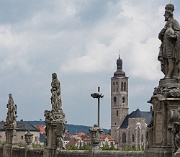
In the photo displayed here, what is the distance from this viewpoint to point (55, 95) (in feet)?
83.6

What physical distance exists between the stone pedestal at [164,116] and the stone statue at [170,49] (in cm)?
35

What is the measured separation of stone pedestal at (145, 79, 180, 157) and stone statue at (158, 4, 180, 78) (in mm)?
355

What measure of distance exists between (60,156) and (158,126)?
28.4 feet

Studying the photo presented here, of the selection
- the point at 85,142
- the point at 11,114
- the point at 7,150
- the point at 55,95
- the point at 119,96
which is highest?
the point at 119,96

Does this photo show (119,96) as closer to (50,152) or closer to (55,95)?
(55,95)

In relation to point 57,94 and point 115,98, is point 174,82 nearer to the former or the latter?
point 57,94

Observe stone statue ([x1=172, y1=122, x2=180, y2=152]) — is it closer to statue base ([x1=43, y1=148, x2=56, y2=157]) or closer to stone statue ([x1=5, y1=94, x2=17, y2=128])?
statue base ([x1=43, y1=148, x2=56, y2=157])

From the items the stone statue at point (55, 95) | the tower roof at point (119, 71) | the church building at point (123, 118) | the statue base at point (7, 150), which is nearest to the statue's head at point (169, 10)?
the stone statue at point (55, 95)

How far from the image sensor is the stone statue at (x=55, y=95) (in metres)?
25.5

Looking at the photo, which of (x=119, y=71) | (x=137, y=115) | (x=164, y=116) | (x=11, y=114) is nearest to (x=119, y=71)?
(x=119, y=71)

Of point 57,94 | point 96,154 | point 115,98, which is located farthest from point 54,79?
point 115,98

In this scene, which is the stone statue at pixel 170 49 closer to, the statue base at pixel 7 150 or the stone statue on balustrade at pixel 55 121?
the stone statue on balustrade at pixel 55 121

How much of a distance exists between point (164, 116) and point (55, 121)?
31.0 feet

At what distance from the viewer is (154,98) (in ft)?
54.5
